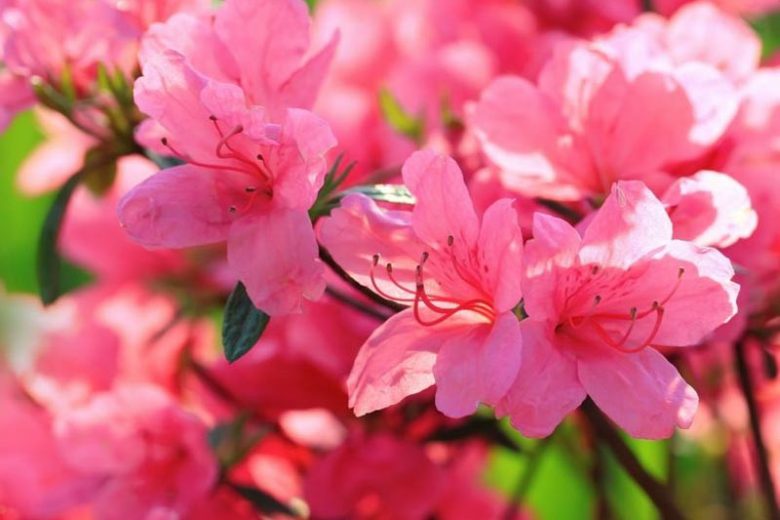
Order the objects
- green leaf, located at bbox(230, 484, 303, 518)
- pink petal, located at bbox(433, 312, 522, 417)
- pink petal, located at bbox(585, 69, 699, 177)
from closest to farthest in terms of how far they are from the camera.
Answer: pink petal, located at bbox(433, 312, 522, 417), pink petal, located at bbox(585, 69, 699, 177), green leaf, located at bbox(230, 484, 303, 518)

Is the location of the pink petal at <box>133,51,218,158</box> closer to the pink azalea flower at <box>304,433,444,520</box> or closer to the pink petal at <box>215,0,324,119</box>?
the pink petal at <box>215,0,324,119</box>

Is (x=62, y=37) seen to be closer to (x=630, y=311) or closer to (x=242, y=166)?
(x=242, y=166)

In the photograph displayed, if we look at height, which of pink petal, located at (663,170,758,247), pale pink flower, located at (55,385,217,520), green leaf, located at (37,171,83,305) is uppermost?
pink petal, located at (663,170,758,247)

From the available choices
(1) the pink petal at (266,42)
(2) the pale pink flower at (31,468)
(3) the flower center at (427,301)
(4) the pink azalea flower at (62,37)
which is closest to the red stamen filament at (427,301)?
(3) the flower center at (427,301)

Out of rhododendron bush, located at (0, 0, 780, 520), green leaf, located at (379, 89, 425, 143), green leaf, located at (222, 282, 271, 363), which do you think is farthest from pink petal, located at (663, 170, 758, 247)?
green leaf, located at (379, 89, 425, 143)

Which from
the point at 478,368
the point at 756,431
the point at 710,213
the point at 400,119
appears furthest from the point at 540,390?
the point at 400,119

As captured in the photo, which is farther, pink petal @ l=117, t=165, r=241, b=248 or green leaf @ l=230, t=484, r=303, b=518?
green leaf @ l=230, t=484, r=303, b=518
